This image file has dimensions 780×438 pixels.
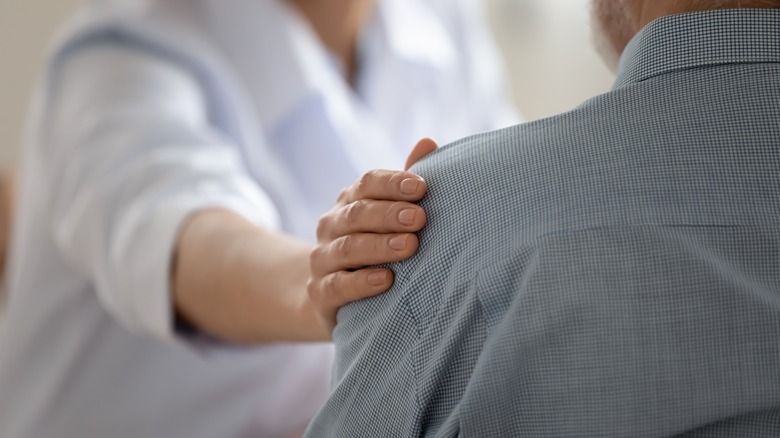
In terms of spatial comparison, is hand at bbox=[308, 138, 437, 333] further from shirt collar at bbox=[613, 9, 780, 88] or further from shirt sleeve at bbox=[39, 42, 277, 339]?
shirt sleeve at bbox=[39, 42, 277, 339]

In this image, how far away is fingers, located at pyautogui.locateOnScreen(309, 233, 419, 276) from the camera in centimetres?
59

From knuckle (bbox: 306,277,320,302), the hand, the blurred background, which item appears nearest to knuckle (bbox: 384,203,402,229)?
the hand

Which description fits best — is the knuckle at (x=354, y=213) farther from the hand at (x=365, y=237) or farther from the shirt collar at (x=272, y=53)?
the shirt collar at (x=272, y=53)

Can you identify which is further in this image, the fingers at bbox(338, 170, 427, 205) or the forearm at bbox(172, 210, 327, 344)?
the forearm at bbox(172, 210, 327, 344)

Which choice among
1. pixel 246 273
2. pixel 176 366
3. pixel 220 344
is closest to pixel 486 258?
pixel 246 273

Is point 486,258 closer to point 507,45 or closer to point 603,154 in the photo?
point 603,154

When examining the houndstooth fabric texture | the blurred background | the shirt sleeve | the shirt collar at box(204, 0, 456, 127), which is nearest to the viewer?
the houndstooth fabric texture

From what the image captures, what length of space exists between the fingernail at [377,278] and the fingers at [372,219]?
29 mm

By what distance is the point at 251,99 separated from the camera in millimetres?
1274

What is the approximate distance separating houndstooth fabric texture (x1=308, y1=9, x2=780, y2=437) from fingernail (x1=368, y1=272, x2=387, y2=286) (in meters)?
0.01

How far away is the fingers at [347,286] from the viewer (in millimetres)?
596

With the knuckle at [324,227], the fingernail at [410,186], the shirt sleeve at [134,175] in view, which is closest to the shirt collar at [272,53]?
the shirt sleeve at [134,175]

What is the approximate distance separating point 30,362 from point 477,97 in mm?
840

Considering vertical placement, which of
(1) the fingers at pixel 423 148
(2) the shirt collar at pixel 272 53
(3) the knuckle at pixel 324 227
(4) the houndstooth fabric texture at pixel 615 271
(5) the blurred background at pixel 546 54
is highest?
(2) the shirt collar at pixel 272 53
